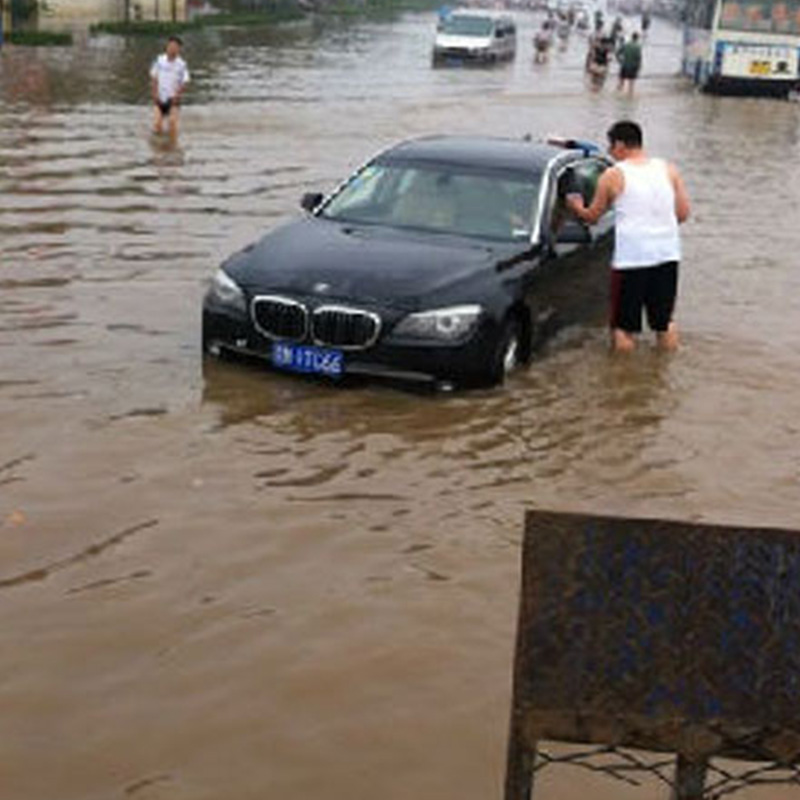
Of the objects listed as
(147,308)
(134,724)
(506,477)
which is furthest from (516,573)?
(147,308)

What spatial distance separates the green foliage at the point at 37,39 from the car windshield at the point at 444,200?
3485cm

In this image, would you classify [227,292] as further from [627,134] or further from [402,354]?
[627,134]

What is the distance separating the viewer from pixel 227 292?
823 centimetres

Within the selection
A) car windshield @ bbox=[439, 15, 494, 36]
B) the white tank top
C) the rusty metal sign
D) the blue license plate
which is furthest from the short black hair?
car windshield @ bbox=[439, 15, 494, 36]

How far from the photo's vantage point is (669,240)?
873 centimetres

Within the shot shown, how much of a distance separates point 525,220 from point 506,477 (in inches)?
102

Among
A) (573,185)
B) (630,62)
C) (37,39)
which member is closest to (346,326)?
(573,185)

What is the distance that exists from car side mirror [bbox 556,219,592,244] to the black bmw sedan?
→ 0.4 inches

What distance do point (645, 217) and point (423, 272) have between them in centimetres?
155

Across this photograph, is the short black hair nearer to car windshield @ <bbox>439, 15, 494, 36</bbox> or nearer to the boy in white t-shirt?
the boy in white t-shirt

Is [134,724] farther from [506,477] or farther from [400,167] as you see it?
[400,167]

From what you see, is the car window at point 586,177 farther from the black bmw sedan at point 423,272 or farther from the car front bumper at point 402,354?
the car front bumper at point 402,354

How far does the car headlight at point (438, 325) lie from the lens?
7.87m

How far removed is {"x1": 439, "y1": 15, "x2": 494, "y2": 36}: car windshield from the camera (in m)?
45.3
